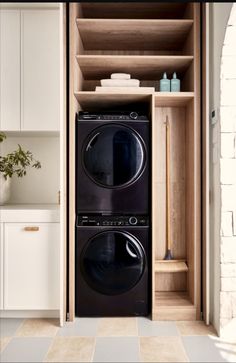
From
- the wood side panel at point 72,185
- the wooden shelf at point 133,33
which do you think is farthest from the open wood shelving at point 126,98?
the wooden shelf at point 133,33

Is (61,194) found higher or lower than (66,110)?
lower

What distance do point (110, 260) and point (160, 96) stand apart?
4.34ft

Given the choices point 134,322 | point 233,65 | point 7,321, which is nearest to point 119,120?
point 233,65

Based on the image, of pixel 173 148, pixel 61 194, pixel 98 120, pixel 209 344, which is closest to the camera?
pixel 209 344

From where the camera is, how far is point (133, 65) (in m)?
2.69

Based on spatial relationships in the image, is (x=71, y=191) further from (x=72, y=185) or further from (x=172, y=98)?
(x=172, y=98)

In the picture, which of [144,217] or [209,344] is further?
[144,217]

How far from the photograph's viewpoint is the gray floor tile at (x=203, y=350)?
200cm

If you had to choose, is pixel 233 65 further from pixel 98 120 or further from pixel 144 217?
pixel 144 217

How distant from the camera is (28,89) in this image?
8.68 feet

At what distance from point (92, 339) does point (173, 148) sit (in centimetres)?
163

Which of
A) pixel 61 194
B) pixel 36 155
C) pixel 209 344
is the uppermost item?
pixel 36 155

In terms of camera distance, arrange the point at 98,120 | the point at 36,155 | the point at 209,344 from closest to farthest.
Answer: the point at 209,344
the point at 98,120
the point at 36,155

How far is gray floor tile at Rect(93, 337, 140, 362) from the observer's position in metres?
2.00
